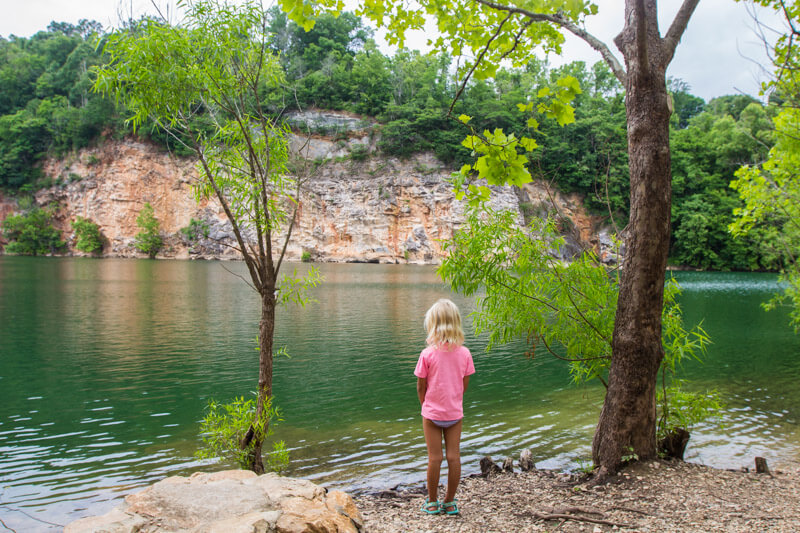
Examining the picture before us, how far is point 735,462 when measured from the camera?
295 inches

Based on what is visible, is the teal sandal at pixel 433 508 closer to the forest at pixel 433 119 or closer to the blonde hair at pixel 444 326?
the blonde hair at pixel 444 326

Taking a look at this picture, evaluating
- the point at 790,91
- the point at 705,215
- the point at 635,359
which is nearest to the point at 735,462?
the point at 635,359

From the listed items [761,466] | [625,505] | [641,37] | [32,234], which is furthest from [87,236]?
[761,466]

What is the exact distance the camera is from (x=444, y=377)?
13.9ft

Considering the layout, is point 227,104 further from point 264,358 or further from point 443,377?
point 443,377

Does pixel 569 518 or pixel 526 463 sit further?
pixel 526 463

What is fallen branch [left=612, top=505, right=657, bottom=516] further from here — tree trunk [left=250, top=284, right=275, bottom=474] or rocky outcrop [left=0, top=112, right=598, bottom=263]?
rocky outcrop [left=0, top=112, right=598, bottom=263]

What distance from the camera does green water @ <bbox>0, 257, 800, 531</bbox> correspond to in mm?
7359

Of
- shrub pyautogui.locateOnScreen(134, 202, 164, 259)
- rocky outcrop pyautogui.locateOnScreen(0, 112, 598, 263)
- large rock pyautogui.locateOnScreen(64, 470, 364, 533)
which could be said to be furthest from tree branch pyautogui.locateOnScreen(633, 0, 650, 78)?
shrub pyautogui.locateOnScreen(134, 202, 164, 259)

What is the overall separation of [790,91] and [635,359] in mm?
4667

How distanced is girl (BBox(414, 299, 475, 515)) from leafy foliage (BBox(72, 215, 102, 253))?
76.9 m

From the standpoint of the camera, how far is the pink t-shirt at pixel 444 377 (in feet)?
13.9

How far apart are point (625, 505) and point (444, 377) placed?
1.95 metres

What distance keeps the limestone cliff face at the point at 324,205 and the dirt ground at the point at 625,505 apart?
6267 centimetres
